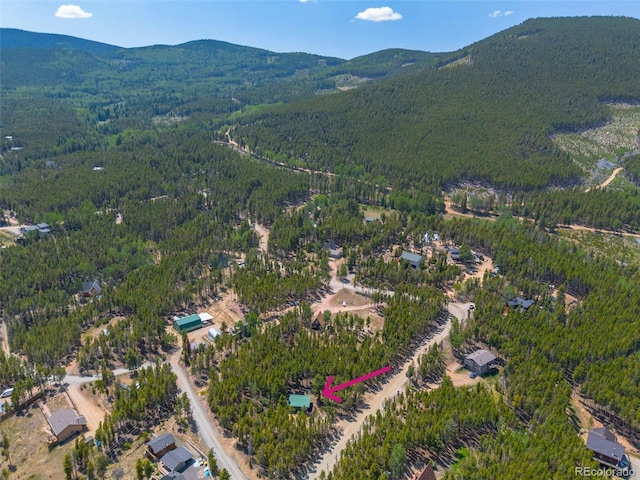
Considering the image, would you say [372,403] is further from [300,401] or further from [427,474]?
[427,474]

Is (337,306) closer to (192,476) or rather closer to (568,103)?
(192,476)

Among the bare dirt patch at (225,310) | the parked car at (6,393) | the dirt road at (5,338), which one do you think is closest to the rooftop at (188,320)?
the bare dirt patch at (225,310)

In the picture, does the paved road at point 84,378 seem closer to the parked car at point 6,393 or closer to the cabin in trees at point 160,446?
the parked car at point 6,393

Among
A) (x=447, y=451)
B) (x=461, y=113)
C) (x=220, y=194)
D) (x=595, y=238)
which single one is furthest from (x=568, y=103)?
(x=447, y=451)

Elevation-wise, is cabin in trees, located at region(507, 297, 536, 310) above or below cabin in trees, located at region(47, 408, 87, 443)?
above

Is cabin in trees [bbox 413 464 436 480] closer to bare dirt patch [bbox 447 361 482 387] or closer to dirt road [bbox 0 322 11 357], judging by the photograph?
bare dirt patch [bbox 447 361 482 387]

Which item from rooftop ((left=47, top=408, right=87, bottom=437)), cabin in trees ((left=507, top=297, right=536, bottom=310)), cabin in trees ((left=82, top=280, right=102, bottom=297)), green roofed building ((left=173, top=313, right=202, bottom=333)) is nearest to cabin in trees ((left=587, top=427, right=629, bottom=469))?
cabin in trees ((left=507, top=297, right=536, bottom=310))
